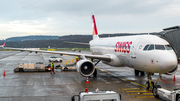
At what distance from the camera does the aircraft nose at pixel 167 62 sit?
13.1 m

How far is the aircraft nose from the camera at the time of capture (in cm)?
1315

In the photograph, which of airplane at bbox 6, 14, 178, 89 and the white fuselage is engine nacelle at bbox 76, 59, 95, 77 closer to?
airplane at bbox 6, 14, 178, 89

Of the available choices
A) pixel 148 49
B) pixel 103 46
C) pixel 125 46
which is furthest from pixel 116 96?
pixel 103 46

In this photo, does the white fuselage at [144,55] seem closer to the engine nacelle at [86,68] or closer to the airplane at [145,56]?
the airplane at [145,56]

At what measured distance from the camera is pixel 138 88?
16812mm

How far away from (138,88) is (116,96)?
32.8 ft

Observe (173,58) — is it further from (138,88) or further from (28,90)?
(28,90)

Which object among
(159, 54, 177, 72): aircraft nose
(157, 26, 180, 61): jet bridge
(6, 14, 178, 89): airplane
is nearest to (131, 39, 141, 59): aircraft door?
(6, 14, 178, 89): airplane

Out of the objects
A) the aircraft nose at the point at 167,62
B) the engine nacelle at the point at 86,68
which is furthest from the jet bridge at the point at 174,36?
the engine nacelle at the point at 86,68

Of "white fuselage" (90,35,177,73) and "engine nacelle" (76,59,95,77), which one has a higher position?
"white fuselage" (90,35,177,73)

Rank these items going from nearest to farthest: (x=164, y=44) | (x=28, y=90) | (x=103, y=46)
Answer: (x=164, y=44)
(x=28, y=90)
(x=103, y=46)

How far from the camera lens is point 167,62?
13.2 m

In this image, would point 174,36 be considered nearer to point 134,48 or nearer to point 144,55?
point 134,48

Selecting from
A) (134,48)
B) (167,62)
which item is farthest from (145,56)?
(167,62)
